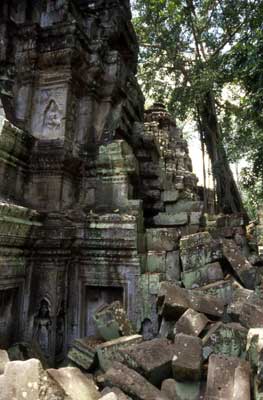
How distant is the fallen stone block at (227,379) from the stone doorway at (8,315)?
7.62ft

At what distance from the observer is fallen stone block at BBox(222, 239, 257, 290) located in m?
4.00

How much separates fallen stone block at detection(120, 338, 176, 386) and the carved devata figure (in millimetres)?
1377

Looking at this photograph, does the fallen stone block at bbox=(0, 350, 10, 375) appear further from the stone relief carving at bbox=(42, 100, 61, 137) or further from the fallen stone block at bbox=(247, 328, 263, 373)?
the stone relief carving at bbox=(42, 100, 61, 137)

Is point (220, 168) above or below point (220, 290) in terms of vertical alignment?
above

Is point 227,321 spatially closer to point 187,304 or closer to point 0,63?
point 187,304

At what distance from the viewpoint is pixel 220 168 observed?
9750 mm

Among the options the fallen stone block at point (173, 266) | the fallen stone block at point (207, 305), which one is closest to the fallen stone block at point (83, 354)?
the fallen stone block at point (207, 305)

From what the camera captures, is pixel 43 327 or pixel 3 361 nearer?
pixel 3 361

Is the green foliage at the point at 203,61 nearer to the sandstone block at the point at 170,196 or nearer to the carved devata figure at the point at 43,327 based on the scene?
the sandstone block at the point at 170,196

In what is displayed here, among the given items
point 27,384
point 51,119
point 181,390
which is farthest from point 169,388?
point 51,119

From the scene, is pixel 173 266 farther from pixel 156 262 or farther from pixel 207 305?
pixel 207 305

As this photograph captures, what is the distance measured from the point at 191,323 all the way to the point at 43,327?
1.82 m

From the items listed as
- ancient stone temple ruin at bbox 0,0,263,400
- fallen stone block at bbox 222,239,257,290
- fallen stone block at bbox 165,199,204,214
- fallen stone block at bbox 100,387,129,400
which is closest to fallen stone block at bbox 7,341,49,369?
ancient stone temple ruin at bbox 0,0,263,400

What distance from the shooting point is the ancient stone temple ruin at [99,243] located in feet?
9.33
